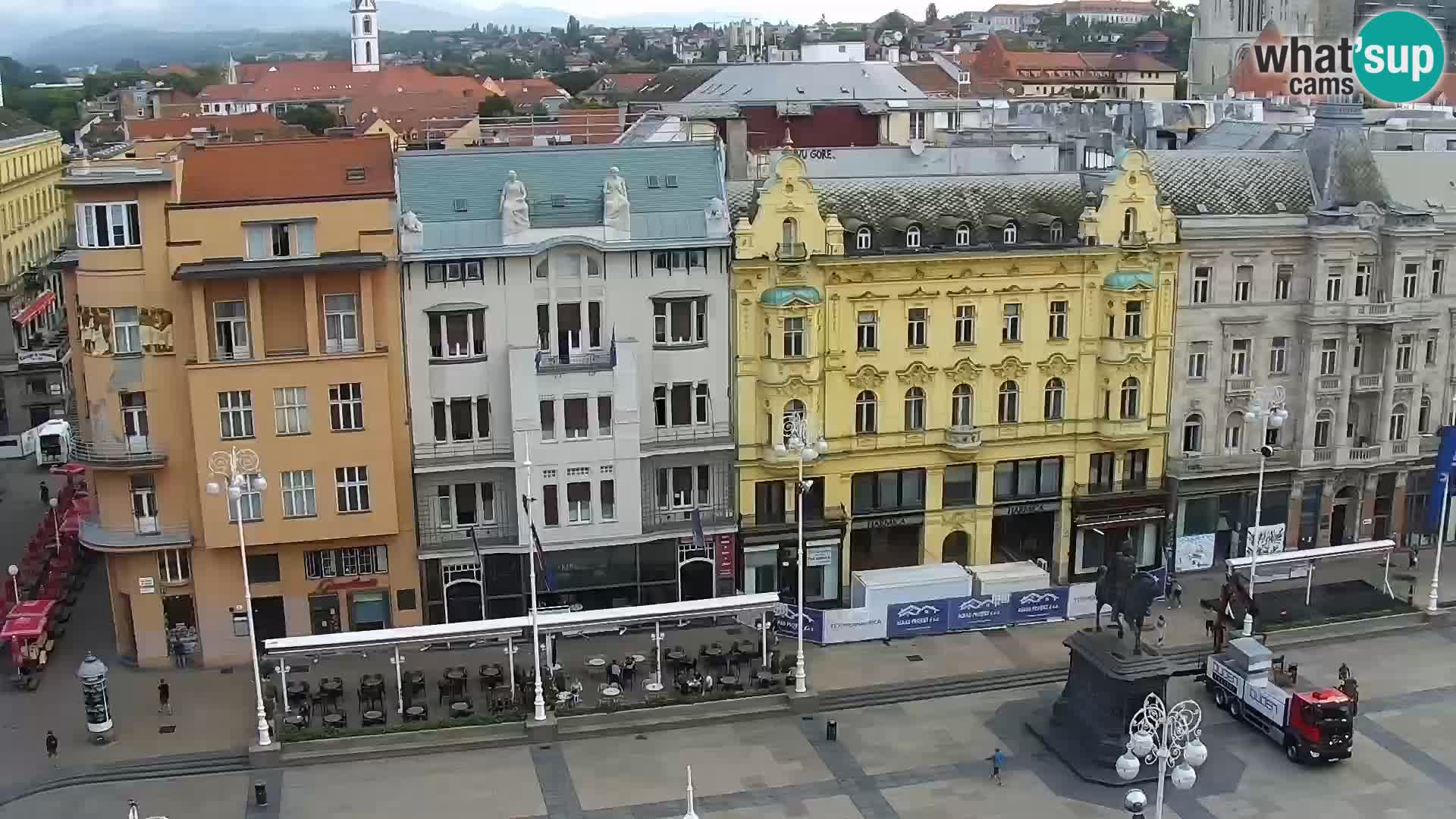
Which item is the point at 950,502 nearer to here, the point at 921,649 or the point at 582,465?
the point at 921,649

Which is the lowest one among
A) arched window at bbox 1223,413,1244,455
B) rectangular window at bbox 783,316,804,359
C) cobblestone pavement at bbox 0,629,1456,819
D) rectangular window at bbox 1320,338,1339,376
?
cobblestone pavement at bbox 0,629,1456,819

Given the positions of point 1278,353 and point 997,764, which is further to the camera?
point 1278,353

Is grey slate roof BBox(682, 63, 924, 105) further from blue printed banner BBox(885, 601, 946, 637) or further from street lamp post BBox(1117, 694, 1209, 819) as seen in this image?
street lamp post BBox(1117, 694, 1209, 819)

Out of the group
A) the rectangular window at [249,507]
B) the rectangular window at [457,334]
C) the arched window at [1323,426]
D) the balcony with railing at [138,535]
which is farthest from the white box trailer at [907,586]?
the balcony with railing at [138,535]

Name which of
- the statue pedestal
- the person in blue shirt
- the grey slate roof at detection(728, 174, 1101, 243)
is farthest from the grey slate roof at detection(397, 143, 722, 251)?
the person in blue shirt

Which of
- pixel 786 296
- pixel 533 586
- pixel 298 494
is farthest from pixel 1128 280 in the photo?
pixel 298 494

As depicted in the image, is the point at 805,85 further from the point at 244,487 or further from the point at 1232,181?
the point at 244,487

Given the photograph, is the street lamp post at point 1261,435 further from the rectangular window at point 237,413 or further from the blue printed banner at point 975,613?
the rectangular window at point 237,413
